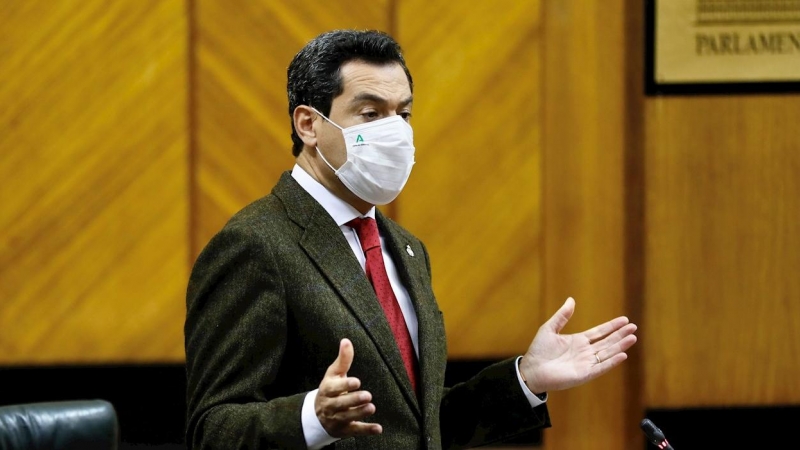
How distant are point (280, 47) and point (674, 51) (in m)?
1.40

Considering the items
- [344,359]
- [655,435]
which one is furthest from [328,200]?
[655,435]

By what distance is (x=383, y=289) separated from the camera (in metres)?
2.02

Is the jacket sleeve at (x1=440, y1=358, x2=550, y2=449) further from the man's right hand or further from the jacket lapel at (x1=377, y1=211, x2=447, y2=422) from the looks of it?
the man's right hand

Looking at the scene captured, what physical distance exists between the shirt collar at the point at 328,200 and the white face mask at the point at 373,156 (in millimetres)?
35

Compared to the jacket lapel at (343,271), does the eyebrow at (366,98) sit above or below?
above

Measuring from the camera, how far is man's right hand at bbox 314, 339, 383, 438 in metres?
1.61

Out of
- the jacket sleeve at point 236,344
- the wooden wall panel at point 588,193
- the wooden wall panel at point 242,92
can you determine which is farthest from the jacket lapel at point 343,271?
the wooden wall panel at point 588,193

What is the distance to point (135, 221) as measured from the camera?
3.73 metres

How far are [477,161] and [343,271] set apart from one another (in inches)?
77.4

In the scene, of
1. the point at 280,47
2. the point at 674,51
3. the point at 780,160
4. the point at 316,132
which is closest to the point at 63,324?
the point at 280,47

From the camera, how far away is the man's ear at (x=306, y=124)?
82.0 inches

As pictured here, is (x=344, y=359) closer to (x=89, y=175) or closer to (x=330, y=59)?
(x=330, y=59)

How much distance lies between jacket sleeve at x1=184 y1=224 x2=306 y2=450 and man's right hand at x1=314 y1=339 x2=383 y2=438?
11cm

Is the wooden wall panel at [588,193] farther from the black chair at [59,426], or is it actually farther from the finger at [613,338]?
the black chair at [59,426]
